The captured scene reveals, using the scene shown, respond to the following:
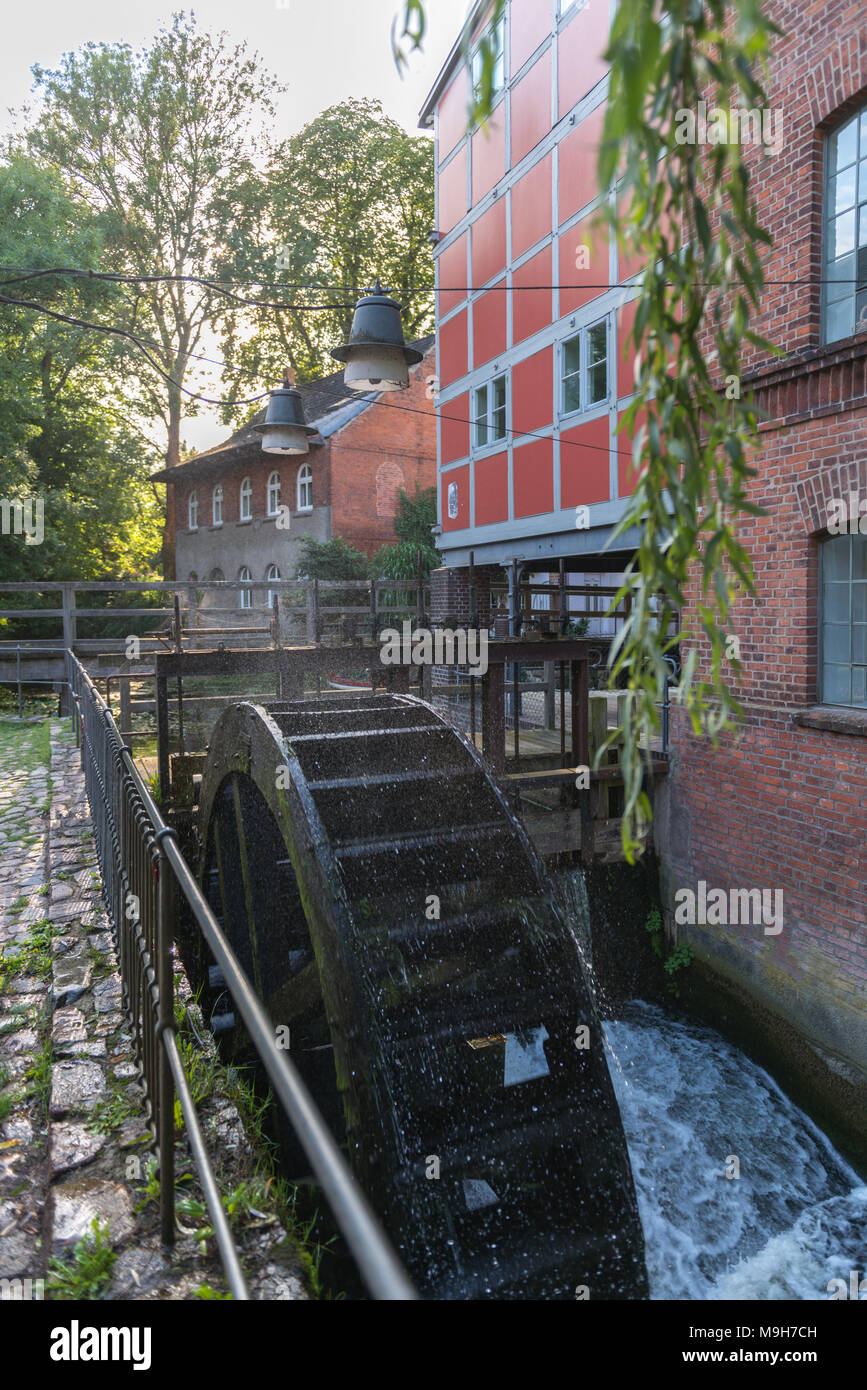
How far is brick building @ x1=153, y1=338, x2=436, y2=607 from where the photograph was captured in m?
21.3

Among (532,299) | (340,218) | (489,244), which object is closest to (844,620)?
(532,299)

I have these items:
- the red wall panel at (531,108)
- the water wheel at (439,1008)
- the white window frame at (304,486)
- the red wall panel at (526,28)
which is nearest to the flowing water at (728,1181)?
the water wheel at (439,1008)

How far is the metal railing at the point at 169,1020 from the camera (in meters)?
1.06

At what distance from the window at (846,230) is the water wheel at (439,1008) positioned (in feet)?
12.7

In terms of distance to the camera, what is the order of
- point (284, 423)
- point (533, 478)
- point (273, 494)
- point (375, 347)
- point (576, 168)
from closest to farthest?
point (375, 347), point (284, 423), point (576, 168), point (533, 478), point (273, 494)

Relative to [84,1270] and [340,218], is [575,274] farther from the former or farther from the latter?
[340,218]

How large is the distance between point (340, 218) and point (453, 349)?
1682 centimetres

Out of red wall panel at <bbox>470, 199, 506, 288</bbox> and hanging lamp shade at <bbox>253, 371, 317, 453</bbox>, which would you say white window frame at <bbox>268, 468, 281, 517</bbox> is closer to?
red wall panel at <bbox>470, 199, 506, 288</bbox>

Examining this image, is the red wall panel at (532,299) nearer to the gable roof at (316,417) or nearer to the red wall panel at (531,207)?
the red wall panel at (531,207)

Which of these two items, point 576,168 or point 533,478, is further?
point 533,478

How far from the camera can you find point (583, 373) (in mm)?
10172
